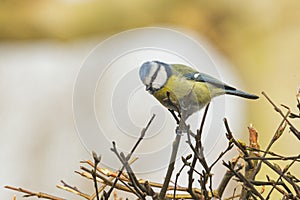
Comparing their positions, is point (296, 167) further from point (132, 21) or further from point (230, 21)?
point (132, 21)

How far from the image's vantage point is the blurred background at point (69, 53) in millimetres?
1680

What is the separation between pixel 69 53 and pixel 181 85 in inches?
46.9

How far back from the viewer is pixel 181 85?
0.63 metres

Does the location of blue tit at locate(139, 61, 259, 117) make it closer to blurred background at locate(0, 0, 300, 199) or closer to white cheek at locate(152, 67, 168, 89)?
white cheek at locate(152, 67, 168, 89)

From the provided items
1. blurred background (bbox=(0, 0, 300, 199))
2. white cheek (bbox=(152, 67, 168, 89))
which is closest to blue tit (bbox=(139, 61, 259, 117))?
white cheek (bbox=(152, 67, 168, 89))

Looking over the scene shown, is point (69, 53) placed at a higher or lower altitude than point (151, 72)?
higher

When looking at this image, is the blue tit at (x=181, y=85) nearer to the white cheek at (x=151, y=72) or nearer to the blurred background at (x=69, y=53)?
the white cheek at (x=151, y=72)

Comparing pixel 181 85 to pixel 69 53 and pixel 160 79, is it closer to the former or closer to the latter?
pixel 160 79

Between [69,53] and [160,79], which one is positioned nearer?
[160,79]

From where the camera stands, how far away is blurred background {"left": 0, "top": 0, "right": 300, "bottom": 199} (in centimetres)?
168

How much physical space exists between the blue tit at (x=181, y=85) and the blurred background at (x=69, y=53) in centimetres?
96

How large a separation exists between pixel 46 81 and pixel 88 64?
32 centimetres

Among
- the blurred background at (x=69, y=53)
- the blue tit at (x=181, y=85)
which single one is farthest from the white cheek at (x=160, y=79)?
the blurred background at (x=69, y=53)

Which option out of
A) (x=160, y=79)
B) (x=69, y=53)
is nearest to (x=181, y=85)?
(x=160, y=79)
